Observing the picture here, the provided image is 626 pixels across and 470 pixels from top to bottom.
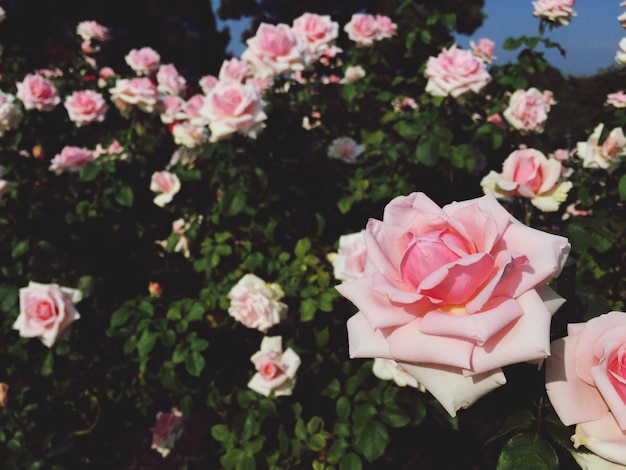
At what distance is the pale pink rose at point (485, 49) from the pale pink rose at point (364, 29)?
0.67 meters

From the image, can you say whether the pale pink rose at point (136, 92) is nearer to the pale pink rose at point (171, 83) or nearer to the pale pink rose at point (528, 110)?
the pale pink rose at point (171, 83)

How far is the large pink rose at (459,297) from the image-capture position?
1.86 feet

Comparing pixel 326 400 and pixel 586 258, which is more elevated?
pixel 586 258

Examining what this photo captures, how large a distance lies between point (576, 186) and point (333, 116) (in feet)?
4.35

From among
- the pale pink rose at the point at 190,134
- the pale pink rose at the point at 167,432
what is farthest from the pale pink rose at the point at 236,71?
the pale pink rose at the point at 167,432

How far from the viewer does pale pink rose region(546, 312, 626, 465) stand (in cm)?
54

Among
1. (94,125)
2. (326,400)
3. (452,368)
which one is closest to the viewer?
(452,368)

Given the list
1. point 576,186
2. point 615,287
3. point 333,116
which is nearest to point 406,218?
point 576,186

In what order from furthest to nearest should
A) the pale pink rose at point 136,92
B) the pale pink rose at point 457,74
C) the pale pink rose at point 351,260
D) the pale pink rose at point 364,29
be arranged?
the pale pink rose at point 364,29 → the pale pink rose at point 136,92 → the pale pink rose at point 457,74 → the pale pink rose at point 351,260

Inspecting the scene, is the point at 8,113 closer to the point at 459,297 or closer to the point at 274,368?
the point at 274,368

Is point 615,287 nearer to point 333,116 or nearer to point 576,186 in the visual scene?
point 576,186

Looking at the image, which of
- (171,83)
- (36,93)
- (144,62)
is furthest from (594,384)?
(144,62)

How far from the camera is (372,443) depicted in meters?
1.67

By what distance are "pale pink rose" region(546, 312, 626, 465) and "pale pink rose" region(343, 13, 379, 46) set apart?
2.85 meters
